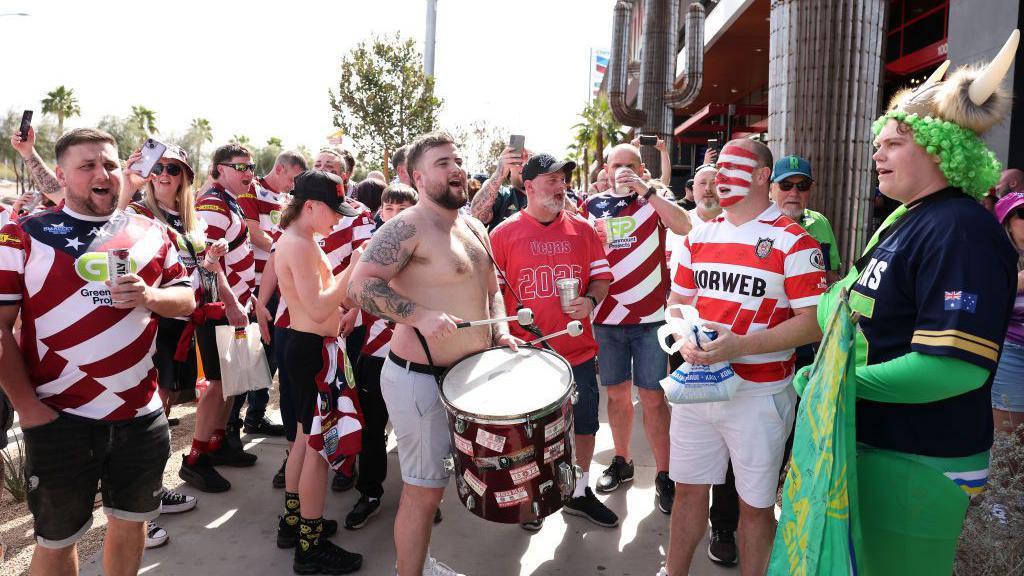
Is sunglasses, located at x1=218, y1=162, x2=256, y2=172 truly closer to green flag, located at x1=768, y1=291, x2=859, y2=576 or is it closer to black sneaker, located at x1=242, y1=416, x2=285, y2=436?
black sneaker, located at x1=242, y1=416, x2=285, y2=436

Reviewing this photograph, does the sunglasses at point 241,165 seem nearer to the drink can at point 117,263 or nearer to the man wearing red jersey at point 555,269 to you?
the man wearing red jersey at point 555,269

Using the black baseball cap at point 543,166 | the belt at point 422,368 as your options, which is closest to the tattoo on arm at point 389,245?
the belt at point 422,368

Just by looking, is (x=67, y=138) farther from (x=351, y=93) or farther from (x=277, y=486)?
(x=351, y=93)

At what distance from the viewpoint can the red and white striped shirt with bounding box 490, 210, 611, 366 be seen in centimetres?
402

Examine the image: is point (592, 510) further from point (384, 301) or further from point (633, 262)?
point (384, 301)

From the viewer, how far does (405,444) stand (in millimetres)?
2992

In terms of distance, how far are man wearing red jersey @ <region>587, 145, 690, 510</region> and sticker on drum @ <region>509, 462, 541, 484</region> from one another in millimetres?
1896

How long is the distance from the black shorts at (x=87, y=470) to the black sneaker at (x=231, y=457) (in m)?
2.07

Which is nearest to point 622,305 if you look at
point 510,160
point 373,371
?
point 510,160

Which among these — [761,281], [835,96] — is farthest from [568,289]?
[835,96]

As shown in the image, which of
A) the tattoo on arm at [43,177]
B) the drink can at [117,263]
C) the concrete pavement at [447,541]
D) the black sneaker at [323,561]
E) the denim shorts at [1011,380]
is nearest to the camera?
the drink can at [117,263]

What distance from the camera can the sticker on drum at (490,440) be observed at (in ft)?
8.39

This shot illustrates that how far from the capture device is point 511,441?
8.39 feet

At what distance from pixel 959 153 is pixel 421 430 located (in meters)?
2.35
